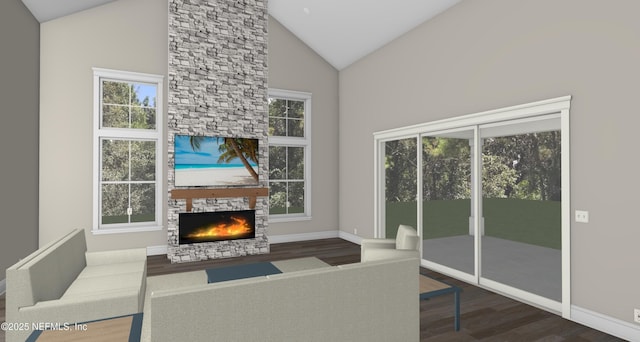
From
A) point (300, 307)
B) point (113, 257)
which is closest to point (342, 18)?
point (113, 257)

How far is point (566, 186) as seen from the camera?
3506mm

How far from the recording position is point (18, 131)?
458cm

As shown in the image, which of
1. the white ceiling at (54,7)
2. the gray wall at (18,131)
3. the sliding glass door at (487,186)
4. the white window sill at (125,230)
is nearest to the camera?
the gray wall at (18,131)

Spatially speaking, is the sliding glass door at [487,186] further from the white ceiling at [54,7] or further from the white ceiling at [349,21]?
the white ceiling at [54,7]

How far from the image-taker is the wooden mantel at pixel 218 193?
5723 mm

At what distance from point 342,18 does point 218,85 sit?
2.66m

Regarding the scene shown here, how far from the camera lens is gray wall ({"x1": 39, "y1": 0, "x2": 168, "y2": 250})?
5336 millimetres

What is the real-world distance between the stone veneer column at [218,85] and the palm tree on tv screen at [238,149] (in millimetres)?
104

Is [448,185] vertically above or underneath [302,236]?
above

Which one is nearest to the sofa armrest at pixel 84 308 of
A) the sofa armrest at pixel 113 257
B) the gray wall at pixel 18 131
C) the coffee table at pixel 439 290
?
the sofa armrest at pixel 113 257

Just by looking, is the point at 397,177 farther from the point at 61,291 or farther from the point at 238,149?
the point at 61,291

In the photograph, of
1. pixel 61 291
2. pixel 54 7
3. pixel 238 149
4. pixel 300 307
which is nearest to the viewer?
pixel 300 307

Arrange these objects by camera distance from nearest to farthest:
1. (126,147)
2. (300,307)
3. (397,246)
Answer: (300,307) → (397,246) → (126,147)

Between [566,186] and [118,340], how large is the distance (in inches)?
167
